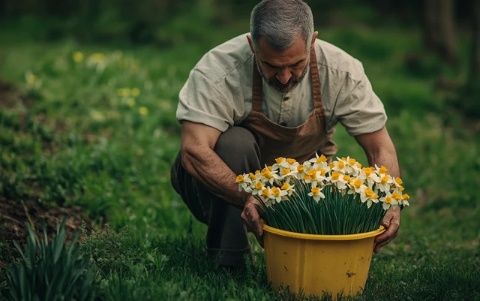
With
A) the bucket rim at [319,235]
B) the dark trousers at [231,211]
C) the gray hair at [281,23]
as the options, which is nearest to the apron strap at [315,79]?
the gray hair at [281,23]

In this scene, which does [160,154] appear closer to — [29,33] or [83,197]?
[83,197]

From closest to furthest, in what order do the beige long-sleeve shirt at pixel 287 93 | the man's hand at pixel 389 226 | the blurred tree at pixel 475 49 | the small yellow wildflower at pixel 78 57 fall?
the man's hand at pixel 389 226, the beige long-sleeve shirt at pixel 287 93, the small yellow wildflower at pixel 78 57, the blurred tree at pixel 475 49

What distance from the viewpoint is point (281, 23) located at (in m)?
3.87

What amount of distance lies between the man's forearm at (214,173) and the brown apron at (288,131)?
393 millimetres

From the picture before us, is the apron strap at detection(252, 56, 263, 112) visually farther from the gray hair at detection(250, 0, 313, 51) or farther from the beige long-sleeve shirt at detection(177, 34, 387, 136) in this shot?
the gray hair at detection(250, 0, 313, 51)

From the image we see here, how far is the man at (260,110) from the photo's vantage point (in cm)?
392

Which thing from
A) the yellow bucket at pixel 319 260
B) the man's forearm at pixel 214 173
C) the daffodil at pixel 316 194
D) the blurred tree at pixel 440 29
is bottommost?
the blurred tree at pixel 440 29

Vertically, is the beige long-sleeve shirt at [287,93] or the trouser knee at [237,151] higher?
the beige long-sleeve shirt at [287,93]

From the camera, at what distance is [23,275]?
10.6 ft

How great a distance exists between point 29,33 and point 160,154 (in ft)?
22.2

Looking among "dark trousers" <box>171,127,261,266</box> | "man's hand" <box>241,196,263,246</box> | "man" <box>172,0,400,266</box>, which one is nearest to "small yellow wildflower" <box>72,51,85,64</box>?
"man" <box>172,0,400,266</box>

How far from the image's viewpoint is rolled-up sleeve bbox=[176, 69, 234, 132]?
160 inches

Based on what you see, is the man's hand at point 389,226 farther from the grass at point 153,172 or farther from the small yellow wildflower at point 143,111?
the small yellow wildflower at point 143,111

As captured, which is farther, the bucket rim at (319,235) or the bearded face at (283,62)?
the bearded face at (283,62)
